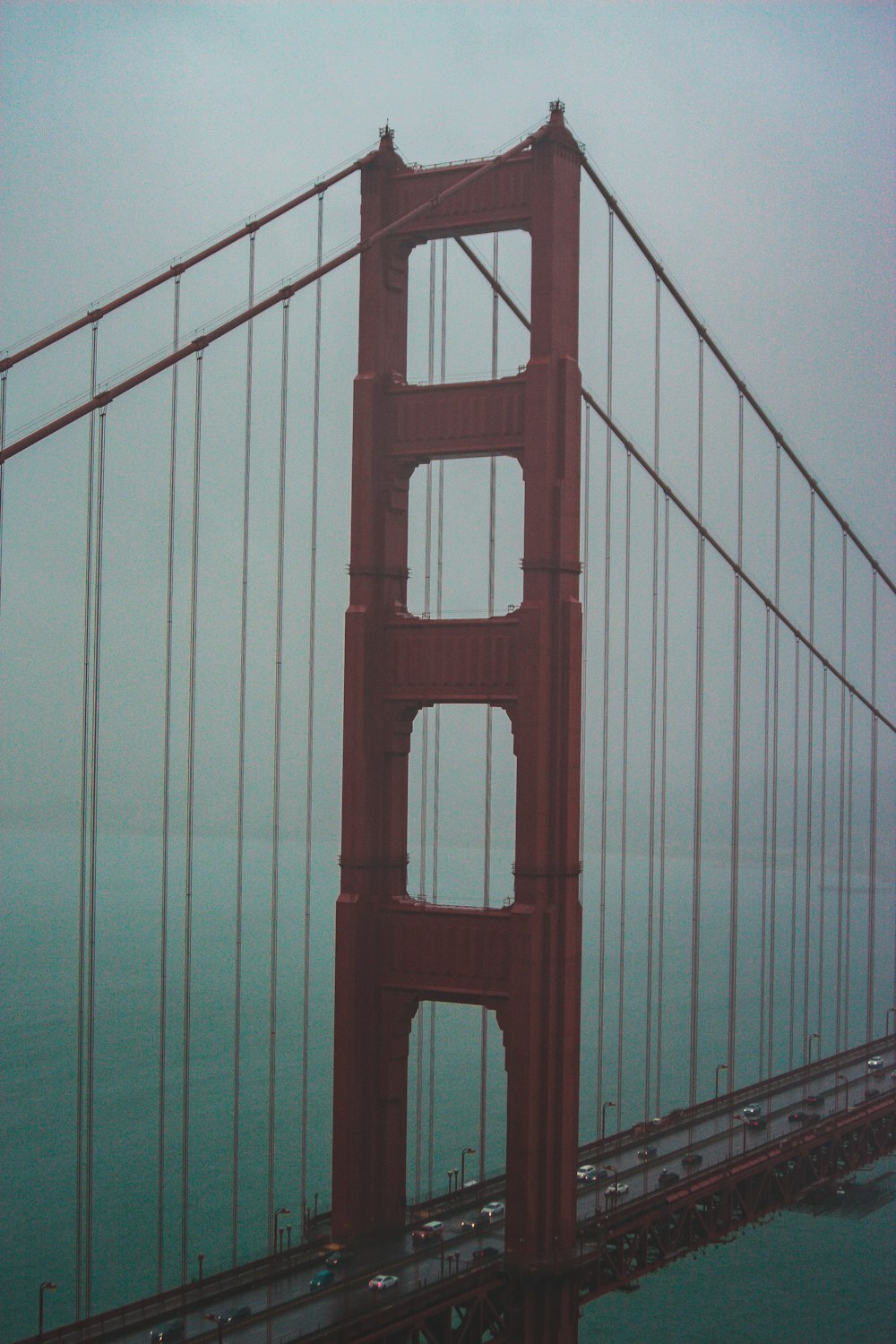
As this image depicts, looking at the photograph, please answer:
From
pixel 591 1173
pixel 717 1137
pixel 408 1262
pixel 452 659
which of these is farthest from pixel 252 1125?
pixel 452 659

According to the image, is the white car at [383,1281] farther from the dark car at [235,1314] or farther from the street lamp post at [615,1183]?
the street lamp post at [615,1183]

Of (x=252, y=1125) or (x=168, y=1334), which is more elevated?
A: (x=168, y=1334)

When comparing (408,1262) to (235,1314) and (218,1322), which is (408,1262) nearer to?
(235,1314)

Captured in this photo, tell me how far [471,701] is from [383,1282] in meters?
8.59

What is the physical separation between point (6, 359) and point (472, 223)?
934cm

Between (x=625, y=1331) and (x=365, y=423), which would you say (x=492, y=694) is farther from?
(x=625, y=1331)

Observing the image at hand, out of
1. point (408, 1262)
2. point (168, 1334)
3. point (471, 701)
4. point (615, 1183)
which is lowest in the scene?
point (615, 1183)

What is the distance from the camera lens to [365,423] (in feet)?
85.3

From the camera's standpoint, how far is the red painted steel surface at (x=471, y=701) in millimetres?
24594

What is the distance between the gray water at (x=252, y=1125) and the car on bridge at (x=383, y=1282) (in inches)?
258

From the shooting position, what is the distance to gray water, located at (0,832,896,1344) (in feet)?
123

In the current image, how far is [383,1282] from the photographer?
22.7 meters

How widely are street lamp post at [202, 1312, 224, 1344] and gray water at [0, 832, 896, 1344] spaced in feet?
27.2

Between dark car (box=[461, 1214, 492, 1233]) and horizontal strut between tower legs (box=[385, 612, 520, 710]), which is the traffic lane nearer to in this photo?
dark car (box=[461, 1214, 492, 1233])
